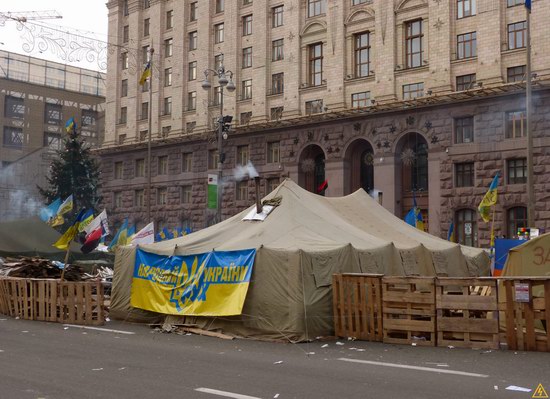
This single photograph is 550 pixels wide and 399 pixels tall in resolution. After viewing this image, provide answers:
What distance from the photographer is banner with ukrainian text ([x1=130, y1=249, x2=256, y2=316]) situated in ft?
48.3

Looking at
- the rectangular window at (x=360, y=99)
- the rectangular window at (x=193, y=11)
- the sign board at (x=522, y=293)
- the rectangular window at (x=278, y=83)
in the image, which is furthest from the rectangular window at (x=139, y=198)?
the sign board at (x=522, y=293)

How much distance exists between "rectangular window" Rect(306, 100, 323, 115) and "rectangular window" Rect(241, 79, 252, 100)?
5.49m

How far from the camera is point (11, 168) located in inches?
3073

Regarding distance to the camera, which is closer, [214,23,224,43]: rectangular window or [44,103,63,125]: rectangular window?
[214,23,224,43]: rectangular window

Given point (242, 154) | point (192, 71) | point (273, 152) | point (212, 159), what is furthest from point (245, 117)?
point (192, 71)

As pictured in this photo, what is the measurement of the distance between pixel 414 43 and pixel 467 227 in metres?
11.4

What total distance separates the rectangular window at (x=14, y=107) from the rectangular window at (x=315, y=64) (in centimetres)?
4928

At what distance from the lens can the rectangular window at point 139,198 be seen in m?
A: 53.2

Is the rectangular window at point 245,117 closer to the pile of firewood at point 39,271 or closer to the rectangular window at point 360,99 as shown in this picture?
the rectangular window at point 360,99

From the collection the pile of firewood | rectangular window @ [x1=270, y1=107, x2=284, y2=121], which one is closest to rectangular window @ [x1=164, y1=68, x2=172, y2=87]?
rectangular window @ [x1=270, y1=107, x2=284, y2=121]

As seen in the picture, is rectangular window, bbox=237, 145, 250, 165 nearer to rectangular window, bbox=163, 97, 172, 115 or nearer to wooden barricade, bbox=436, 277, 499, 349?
rectangular window, bbox=163, 97, 172, 115

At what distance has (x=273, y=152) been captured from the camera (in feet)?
147

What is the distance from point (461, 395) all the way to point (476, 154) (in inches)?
1128

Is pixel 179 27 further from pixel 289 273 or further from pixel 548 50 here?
pixel 289 273
